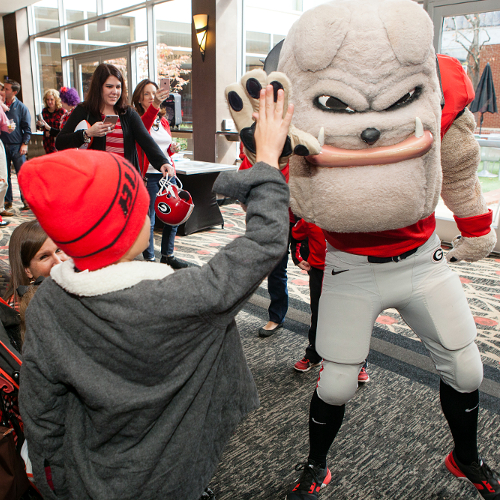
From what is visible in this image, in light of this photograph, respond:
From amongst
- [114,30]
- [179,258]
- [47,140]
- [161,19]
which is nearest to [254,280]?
[179,258]

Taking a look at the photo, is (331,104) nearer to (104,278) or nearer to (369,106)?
(369,106)

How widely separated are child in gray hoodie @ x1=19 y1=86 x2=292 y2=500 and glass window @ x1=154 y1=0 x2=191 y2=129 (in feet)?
21.3

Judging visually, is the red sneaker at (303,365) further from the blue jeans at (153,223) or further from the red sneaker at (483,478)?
the blue jeans at (153,223)

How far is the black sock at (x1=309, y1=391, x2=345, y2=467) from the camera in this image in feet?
4.29

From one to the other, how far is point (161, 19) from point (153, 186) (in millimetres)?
5033

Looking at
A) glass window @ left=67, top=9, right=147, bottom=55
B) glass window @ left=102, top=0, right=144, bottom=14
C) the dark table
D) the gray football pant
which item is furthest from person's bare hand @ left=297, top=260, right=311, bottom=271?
glass window @ left=102, top=0, right=144, bottom=14

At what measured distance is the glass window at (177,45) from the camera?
693 centimetres

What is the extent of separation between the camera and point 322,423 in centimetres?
132

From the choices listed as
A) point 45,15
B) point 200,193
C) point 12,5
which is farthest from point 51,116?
point 45,15

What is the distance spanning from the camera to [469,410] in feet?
4.21

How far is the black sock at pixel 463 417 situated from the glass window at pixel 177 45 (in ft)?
21.0

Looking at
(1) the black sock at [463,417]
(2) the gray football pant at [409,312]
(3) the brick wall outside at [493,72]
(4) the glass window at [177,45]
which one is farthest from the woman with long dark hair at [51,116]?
(1) the black sock at [463,417]

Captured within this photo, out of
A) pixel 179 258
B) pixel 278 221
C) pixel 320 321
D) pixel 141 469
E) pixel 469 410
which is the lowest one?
pixel 179 258

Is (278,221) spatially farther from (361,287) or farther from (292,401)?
(292,401)
